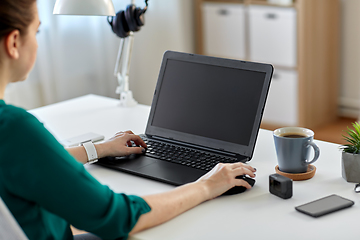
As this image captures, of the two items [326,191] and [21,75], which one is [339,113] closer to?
[326,191]

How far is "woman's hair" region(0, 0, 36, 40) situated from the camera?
833 millimetres

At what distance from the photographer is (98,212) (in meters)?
0.87

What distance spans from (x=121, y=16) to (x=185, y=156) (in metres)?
0.73

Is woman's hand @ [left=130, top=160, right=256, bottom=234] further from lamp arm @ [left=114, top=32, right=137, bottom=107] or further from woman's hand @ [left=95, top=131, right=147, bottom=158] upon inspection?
lamp arm @ [left=114, top=32, right=137, bottom=107]

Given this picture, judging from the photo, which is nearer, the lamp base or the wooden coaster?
the wooden coaster

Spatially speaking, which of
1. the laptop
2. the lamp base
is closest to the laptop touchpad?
the laptop

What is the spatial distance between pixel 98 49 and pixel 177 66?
1.91 m

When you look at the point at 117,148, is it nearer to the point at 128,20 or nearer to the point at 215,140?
the point at 215,140

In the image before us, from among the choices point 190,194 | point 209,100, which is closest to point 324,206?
point 190,194

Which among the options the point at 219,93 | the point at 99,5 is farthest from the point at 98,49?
the point at 219,93

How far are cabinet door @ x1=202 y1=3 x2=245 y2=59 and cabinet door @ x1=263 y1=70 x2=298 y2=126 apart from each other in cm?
33

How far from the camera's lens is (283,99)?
3.32 m

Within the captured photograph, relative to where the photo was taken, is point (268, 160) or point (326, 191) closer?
point (326, 191)

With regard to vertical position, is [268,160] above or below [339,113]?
above
